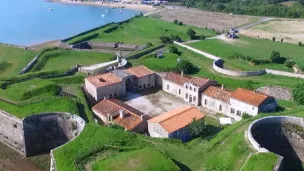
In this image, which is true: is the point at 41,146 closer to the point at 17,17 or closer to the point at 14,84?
the point at 14,84

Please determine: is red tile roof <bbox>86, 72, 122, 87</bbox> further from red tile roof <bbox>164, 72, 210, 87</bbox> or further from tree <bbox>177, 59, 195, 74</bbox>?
tree <bbox>177, 59, 195, 74</bbox>

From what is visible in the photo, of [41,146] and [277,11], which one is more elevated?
[277,11]

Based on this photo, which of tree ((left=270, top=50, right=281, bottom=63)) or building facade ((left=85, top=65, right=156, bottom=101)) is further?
tree ((left=270, top=50, right=281, bottom=63))

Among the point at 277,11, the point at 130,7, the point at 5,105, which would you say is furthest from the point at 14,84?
the point at 130,7

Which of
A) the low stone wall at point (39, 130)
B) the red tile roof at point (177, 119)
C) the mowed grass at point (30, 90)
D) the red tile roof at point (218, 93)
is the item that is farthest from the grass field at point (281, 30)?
the low stone wall at point (39, 130)

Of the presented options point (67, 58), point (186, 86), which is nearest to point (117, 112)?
point (186, 86)

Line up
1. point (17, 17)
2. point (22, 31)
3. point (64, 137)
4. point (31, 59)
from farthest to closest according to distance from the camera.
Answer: point (17, 17), point (22, 31), point (31, 59), point (64, 137)

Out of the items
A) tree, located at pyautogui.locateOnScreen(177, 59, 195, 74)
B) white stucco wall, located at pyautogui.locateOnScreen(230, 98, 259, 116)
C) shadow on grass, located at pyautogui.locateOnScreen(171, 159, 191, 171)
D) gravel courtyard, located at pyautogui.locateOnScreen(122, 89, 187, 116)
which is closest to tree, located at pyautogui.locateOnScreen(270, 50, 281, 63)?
tree, located at pyautogui.locateOnScreen(177, 59, 195, 74)
